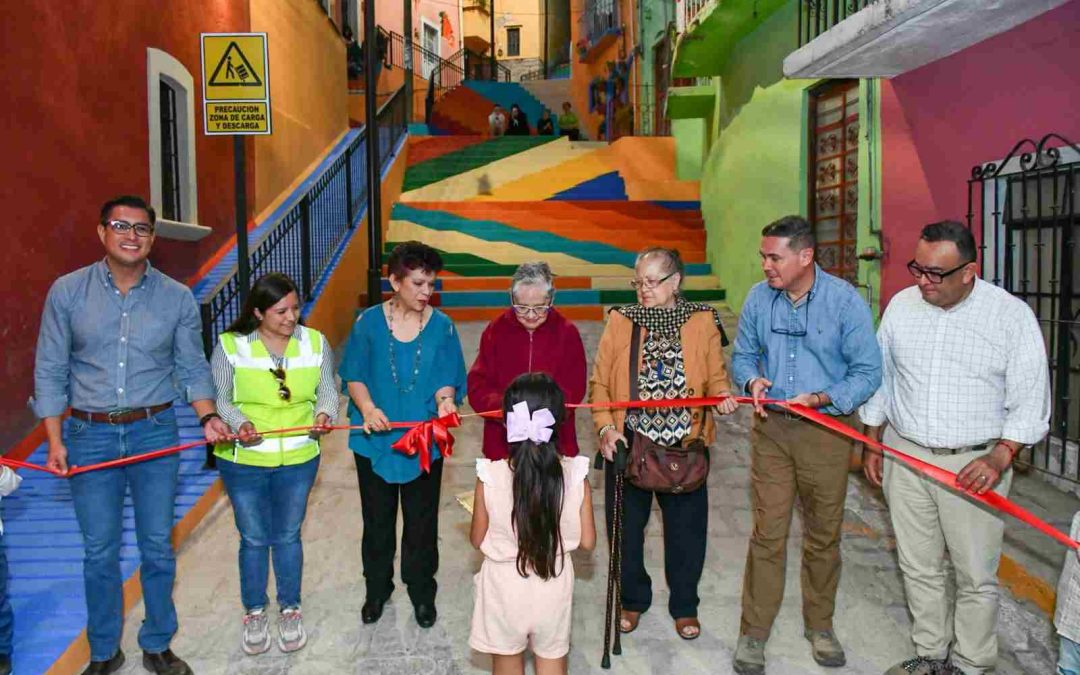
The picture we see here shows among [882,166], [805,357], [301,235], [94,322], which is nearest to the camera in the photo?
[94,322]

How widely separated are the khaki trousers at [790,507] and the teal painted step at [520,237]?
8.30 metres

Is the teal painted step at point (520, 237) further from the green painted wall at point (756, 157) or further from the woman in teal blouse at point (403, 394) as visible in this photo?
the woman in teal blouse at point (403, 394)

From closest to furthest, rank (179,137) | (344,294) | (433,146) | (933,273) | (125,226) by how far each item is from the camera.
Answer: (933,273) → (125,226) → (179,137) → (344,294) → (433,146)

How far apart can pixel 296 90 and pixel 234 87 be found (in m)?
9.01

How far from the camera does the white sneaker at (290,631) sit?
12.3 feet

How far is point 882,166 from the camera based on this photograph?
7035 millimetres

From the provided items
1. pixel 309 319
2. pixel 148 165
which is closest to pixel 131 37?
pixel 148 165

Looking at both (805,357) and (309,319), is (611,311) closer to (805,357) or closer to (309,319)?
(805,357)

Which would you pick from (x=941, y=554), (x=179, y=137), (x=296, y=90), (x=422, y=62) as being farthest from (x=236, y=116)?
(x=422, y=62)

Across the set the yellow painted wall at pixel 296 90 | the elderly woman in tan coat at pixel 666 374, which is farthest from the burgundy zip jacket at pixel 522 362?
the yellow painted wall at pixel 296 90

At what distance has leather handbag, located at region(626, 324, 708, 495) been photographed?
3.64 meters

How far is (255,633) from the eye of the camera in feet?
12.2

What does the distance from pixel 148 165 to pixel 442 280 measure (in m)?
3.96

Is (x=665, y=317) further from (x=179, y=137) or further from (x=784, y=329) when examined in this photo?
(x=179, y=137)
